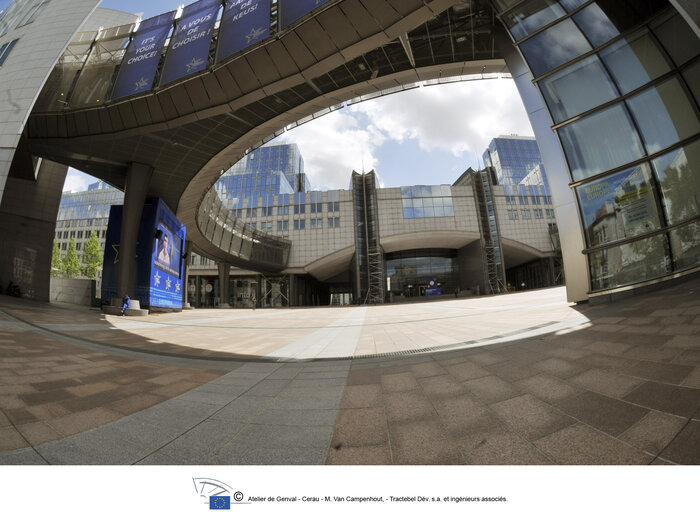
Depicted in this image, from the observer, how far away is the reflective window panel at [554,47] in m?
7.24

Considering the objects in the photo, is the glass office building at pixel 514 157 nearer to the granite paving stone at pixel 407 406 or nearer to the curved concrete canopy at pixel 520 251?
the curved concrete canopy at pixel 520 251

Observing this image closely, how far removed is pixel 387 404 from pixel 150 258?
66.8ft

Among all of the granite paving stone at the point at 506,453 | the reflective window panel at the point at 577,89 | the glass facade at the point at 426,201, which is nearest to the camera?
the granite paving stone at the point at 506,453

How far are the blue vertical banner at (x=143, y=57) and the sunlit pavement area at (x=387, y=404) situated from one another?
15.0m

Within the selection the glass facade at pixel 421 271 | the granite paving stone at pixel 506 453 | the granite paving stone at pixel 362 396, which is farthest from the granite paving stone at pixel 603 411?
the glass facade at pixel 421 271

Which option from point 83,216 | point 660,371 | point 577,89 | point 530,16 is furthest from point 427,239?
point 83,216

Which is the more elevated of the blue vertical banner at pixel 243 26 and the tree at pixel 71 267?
the blue vertical banner at pixel 243 26

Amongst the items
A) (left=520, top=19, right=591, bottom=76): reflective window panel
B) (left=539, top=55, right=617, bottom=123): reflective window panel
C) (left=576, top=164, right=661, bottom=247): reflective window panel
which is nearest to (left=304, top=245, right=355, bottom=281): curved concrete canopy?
(left=520, top=19, right=591, bottom=76): reflective window panel

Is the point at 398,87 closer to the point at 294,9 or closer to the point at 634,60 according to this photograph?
the point at 294,9

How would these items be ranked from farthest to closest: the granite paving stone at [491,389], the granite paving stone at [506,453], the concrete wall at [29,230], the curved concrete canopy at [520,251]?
the curved concrete canopy at [520,251] < the concrete wall at [29,230] < the granite paving stone at [491,389] < the granite paving stone at [506,453]

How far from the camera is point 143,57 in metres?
13.8

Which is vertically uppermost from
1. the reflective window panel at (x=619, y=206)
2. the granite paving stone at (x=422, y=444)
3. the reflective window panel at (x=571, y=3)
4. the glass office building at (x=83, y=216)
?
the glass office building at (x=83, y=216)

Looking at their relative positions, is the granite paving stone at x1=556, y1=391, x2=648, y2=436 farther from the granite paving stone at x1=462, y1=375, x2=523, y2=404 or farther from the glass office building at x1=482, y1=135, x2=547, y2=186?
the glass office building at x1=482, y1=135, x2=547, y2=186
